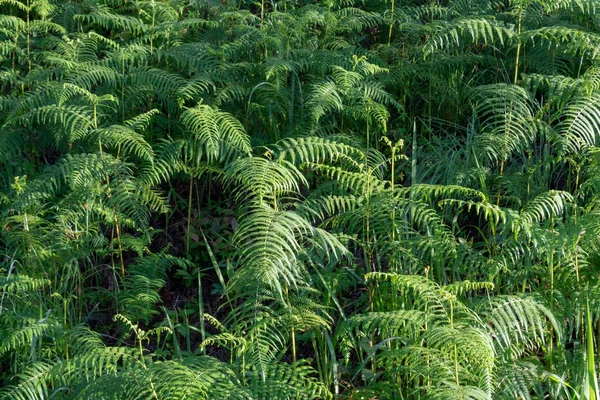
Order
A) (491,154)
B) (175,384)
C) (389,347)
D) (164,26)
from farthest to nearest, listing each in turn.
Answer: (164,26)
(491,154)
(389,347)
(175,384)

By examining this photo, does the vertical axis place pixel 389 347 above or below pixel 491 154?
below

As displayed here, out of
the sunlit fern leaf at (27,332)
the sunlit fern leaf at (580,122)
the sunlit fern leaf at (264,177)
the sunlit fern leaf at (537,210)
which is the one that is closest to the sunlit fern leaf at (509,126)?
the sunlit fern leaf at (580,122)

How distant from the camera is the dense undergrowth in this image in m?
3.36

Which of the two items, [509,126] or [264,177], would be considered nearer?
[264,177]

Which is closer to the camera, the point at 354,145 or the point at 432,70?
the point at 354,145

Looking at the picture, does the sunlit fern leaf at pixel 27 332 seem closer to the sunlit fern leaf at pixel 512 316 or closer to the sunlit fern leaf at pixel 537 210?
the sunlit fern leaf at pixel 512 316

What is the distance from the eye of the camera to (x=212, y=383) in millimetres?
3143

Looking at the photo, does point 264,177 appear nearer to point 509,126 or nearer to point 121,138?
point 121,138

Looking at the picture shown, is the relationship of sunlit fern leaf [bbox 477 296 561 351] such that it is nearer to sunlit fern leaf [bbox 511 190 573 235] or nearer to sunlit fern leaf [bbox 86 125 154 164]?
sunlit fern leaf [bbox 511 190 573 235]

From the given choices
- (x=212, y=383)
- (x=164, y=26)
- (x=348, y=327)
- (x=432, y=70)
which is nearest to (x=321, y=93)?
(x=432, y=70)

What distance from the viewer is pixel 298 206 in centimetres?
379

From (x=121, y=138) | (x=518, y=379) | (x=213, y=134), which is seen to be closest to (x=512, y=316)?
(x=518, y=379)

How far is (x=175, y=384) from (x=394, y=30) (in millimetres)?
3935

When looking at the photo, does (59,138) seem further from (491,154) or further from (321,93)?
(491,154)
